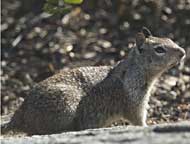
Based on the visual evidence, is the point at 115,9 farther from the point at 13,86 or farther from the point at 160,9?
the point at 13,86

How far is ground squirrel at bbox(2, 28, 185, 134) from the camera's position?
20.7ft

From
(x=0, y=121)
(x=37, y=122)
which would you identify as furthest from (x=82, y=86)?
(x=0, y=121)

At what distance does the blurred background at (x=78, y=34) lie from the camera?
9305 millimetres

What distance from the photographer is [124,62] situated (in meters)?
6.84

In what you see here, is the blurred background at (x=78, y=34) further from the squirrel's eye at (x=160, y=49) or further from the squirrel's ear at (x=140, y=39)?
the squirrel's eye at (x=160, y=49)

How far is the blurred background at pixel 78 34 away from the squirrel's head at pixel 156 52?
206cm

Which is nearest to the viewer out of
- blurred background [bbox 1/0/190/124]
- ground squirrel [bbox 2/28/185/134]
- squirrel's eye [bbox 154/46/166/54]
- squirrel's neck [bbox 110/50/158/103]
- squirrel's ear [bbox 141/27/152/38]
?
ground squirrel [bbox 2/28/185/134]

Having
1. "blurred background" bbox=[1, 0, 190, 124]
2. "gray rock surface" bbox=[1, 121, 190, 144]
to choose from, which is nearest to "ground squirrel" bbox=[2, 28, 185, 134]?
"blurred background" bbox=[1, 0, 190, 124]

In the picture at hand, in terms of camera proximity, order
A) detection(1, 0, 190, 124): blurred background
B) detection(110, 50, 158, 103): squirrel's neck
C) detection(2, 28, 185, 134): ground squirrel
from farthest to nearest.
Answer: detection(1, 0, 190, 124): blurred background, detection(110, 50, 158, 103): squirrel's neck, detection(2, 28, 185, 134): ground squirrel

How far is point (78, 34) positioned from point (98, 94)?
12.9 feet

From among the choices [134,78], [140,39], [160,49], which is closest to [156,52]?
[160,49]

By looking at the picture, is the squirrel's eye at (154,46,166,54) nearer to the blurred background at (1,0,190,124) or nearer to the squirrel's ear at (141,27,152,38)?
the squirrel's ear at (141,27,152,38)

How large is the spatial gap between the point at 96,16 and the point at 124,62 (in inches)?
156

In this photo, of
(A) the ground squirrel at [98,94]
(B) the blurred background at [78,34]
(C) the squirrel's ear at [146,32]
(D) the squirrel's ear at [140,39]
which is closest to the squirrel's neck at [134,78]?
(A) the ground squirrel at [98,94]
